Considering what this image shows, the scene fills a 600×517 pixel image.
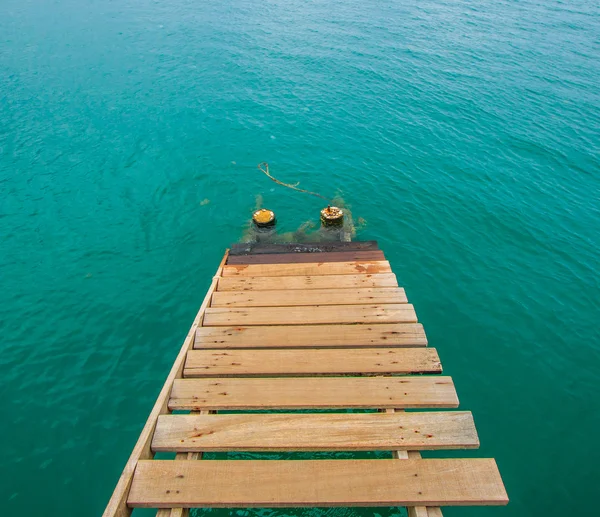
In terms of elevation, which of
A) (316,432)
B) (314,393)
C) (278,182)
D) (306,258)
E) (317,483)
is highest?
(278,182)

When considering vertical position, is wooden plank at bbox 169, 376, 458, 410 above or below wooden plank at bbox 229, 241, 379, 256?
below

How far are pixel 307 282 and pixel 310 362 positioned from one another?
2926 mm

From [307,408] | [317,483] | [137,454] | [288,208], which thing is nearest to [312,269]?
[307,408]

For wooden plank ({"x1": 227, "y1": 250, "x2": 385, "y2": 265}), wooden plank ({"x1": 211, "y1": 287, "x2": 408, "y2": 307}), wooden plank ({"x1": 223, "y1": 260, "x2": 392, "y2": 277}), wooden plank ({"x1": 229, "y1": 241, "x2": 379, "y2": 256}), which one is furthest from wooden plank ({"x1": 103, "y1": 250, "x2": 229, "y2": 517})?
wooden plank ({"x1": 229, "y1": 241, "x2": 379, "y2": 256})

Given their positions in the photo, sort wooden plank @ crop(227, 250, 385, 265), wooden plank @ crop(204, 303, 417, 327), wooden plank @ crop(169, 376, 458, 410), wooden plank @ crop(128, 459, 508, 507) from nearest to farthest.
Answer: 1. wooden plank @ crop(128, 459, 508, 507)
2. wooden plank @ crop(169, 376, 458, 410)
3. wooden plank @ crop(204, 303, 417, 327)
4. wooden plank @ crop(227, 250, 385, 265)

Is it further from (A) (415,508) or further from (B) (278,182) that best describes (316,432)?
(B) (278,182)

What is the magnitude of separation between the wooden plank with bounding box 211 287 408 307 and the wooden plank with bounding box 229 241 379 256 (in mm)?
2619

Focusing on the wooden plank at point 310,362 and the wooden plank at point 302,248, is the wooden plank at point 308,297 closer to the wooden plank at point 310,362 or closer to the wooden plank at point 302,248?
the wooden plank at point 310,362

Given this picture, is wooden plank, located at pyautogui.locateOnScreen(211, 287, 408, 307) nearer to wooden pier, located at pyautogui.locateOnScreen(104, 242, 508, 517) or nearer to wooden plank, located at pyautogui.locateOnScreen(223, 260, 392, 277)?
wooden pier, located at pyautogui.locateOnScreen(104, 242, 508, 517)

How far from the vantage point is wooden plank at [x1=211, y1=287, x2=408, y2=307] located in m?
8.48

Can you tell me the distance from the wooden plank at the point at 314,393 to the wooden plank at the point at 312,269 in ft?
12.8

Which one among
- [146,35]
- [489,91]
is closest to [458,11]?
[489,91]

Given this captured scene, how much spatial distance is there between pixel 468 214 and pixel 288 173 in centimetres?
842

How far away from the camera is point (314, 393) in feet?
19.9
